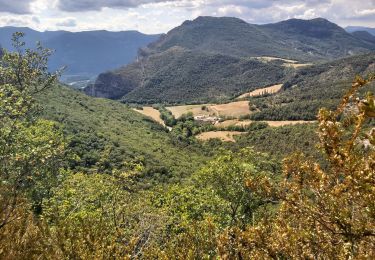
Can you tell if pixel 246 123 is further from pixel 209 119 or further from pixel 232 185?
pixel 232 185

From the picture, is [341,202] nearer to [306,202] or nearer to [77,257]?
[306,202]

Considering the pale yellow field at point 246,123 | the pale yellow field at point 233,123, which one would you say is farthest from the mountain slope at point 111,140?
the pale yellow field at point 246,123

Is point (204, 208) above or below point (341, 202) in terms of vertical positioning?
below

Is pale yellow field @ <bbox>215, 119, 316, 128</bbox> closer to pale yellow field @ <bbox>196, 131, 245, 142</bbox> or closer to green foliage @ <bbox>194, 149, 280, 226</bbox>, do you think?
pale yellow field @ <bbox>196, 131, 245, 142</bbox>

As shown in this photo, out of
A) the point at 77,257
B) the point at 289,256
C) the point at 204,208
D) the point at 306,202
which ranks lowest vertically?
the point at 204,208

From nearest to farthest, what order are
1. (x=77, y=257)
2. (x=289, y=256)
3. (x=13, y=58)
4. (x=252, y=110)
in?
(x=289, y=256) → (x=77, y=257) → (x=13, y=58) → (x=252, y=110)

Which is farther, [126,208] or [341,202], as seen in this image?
[126,208]

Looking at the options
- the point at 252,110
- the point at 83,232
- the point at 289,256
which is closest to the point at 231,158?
the point at 83,232

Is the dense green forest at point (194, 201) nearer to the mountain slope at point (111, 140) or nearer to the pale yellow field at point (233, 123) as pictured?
the mountain slope at point (111, 140)

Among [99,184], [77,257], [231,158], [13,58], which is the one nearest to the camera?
[77,257]
